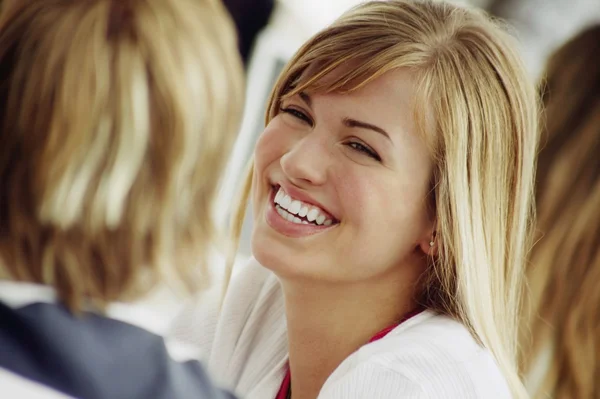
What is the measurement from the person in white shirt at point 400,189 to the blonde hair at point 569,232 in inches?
11.4

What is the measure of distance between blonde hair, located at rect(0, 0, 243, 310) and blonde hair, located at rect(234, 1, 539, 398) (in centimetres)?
33

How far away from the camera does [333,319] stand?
3.13 ft

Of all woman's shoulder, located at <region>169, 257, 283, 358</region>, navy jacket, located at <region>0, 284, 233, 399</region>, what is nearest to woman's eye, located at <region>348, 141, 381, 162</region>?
woman's shoulder, located at <region>169, 257, 283, 358</region>

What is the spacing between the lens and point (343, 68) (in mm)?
871

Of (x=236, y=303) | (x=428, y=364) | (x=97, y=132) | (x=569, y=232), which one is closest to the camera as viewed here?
(x=97, y=132)

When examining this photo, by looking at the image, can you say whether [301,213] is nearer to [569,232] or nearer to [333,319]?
[333,319]

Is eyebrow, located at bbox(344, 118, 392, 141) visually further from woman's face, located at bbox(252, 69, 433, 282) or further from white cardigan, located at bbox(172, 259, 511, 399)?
white cardigan, located at bbox(172, 259, 511, 399)

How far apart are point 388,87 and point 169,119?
1.18 ft

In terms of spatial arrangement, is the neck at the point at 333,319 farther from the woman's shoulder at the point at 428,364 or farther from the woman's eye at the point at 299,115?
the woman's eye at the point at 299,115

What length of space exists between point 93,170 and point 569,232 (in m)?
0.86

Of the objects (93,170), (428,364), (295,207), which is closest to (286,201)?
(295,207)

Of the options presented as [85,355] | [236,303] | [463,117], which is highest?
[463,117]

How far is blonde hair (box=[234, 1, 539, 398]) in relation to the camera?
0.86m

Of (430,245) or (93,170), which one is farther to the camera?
(430,245)
